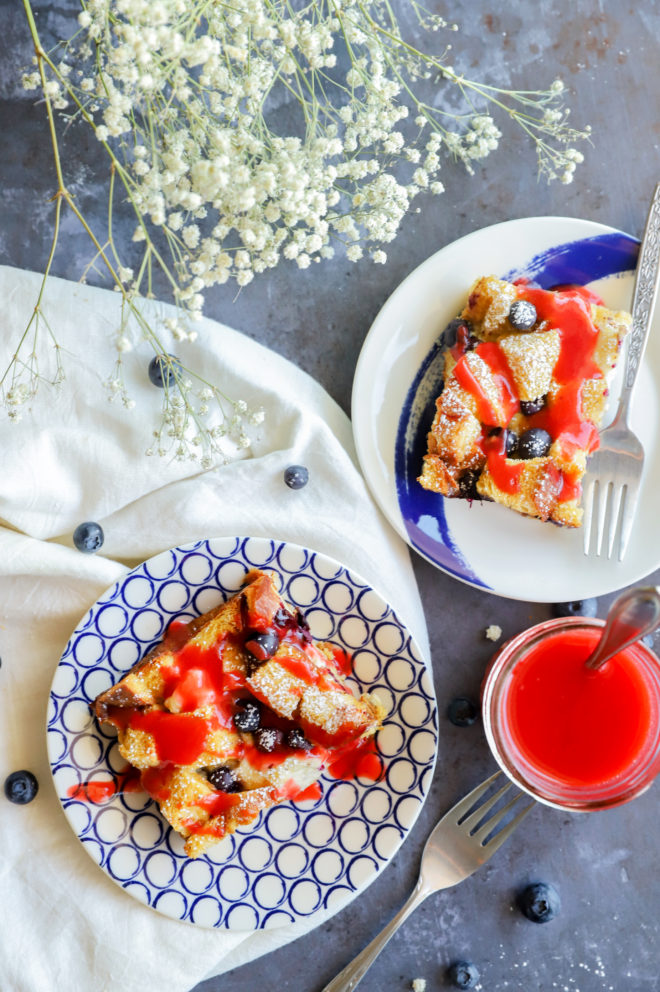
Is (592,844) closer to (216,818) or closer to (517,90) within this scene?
(216,818)

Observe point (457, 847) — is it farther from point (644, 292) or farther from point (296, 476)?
point (644, 292)

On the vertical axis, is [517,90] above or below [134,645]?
above

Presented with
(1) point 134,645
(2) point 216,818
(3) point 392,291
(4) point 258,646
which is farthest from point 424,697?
(3) point 392,291

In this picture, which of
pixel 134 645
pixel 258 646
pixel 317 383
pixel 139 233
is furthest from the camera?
pixel 317 383

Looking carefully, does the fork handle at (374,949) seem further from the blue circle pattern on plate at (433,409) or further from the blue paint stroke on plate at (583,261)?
the blue paint stroke on plate at (583,261)

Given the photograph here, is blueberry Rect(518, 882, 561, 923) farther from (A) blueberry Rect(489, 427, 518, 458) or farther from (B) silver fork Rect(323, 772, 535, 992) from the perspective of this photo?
(A) blueberry Rect(489, 427, 518, 458)

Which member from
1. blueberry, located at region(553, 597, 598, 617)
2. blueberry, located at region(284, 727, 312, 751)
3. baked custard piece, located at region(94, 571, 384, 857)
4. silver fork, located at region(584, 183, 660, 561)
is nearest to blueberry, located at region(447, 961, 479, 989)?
baked custard piece, located at region(94, 571, 384, 857)

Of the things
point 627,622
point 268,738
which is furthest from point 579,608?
point 268,738

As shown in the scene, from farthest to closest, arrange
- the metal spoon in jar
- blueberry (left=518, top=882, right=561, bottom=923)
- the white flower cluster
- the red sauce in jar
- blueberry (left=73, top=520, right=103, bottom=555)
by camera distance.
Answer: blueberry (left=518, top=882, right=561, bottom=923), blueberry (left=73, top=520, right=103, bottom=555), the red sauce in jar, the metal spoon in jar, the white flower cluster
